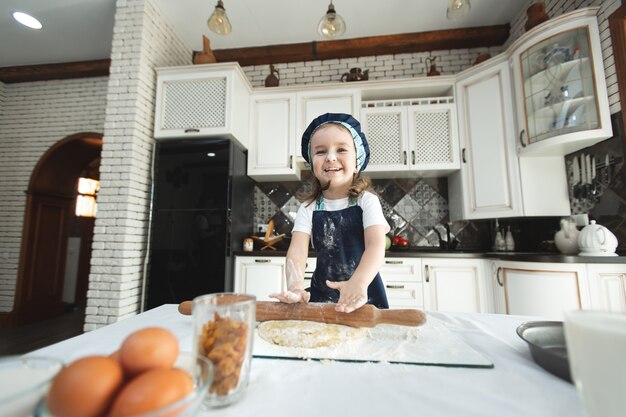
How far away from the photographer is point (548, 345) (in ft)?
2.00

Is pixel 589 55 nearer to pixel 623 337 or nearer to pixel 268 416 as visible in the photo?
pixel 623 337

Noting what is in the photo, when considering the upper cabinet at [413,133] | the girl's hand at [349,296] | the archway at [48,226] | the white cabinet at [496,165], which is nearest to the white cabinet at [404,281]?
the white cabinet at [496,165]

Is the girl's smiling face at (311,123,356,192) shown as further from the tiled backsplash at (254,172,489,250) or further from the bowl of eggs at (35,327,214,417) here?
the tiled backsplash at (254,172,489,250)

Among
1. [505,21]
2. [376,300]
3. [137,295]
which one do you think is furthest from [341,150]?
[505,21]

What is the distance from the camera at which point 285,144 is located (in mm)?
2904

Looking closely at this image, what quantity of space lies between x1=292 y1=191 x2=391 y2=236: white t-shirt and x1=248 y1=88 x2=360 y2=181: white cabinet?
5.57ft

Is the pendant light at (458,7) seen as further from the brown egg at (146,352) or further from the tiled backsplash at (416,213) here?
the brown egg at (146,352)

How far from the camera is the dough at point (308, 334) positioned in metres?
0.59

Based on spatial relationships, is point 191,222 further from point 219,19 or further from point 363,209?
point 363,209

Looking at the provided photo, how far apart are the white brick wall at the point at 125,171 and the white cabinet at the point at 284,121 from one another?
1023 mm

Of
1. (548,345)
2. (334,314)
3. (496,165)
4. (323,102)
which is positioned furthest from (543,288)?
(323,102)

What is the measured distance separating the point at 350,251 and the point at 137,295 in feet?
7.46

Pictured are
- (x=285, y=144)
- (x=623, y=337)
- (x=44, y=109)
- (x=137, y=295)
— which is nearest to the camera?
(x=623, y=337)

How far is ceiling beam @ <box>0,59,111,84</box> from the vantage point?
3488 millimetres
